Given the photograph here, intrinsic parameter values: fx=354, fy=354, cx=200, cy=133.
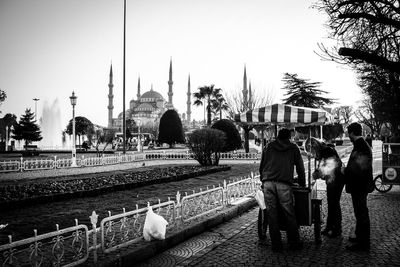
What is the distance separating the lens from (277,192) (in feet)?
17.1

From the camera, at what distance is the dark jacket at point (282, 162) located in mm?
5180

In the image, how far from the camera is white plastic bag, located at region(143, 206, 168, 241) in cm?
513

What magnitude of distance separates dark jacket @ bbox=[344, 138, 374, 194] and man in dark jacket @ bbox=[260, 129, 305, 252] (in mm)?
757

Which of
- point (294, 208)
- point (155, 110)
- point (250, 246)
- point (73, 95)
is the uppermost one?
point (155, 110)

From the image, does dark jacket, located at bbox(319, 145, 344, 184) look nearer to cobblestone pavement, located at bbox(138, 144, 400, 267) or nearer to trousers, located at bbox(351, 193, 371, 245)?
trousers, located at bbox(351, 193, 371, 245)

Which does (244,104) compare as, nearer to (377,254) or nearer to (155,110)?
(377,254)

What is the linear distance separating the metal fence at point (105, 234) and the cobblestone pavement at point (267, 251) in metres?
0.55

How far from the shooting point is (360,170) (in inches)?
208

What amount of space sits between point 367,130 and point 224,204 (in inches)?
3674

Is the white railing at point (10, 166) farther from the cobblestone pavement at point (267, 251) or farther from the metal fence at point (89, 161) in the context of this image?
the cobblestone pavement at point (267, 251)

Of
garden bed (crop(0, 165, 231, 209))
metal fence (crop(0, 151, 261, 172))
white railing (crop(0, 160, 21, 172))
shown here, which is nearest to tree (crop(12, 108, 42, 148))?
metal fence (crop(0, 151, 261, 172))

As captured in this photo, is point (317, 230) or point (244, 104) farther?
point (244, 104)

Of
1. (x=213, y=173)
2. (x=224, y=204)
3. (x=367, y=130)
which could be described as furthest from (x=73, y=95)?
(x=367, y=130)

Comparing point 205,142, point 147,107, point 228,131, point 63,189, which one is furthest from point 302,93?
point 147,107
